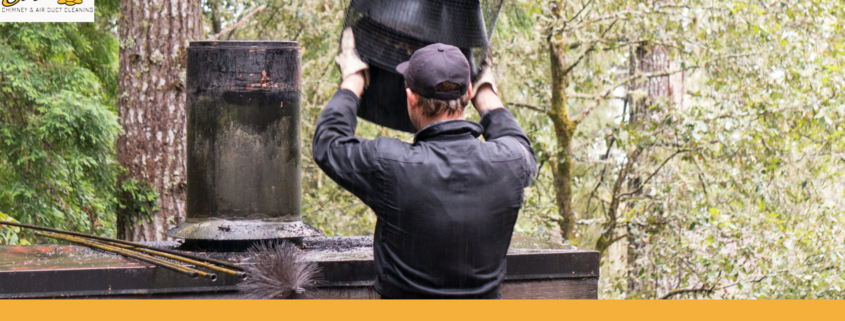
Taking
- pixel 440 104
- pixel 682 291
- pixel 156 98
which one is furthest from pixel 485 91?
pixel 682 291

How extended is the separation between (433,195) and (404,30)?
81 centimetres

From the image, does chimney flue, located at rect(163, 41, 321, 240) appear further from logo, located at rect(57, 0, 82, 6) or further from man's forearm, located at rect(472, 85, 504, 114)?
logo, located at rect(57, 0, 82, 6)

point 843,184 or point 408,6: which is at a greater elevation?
point 408,6

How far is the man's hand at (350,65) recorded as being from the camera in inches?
106

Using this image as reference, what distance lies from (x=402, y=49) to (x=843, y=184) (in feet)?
21.0

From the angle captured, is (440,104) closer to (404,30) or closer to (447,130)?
(447,130)

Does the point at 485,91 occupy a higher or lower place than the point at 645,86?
lower

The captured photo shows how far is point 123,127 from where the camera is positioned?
532cm

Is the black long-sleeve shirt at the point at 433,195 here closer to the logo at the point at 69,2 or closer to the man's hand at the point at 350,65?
the man's hand at the point at 350,65

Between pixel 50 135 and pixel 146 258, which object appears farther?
pixel 50 135

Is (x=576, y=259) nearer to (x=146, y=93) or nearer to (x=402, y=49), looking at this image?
(x=402, y=49)

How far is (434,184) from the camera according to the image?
234 cm

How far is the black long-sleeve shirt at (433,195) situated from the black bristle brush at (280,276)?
0.38 metres

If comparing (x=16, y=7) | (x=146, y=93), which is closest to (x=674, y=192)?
(x=146, y=93)
